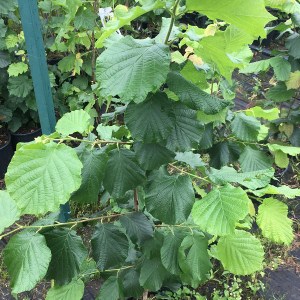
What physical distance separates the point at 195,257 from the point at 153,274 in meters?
0.26

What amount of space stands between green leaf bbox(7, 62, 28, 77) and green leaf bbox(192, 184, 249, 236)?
2141 mm

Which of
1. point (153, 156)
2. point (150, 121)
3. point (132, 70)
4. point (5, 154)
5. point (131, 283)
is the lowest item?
point (5, 154)

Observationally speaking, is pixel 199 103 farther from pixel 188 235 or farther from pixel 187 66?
pixel 188 235

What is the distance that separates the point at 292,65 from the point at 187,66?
61.0 inches

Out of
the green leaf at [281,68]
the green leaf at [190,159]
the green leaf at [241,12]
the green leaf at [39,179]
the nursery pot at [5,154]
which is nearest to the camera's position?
the green leaf at [241,12]

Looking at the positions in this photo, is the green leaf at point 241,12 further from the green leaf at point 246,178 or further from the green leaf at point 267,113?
the green leaf at point 267,113

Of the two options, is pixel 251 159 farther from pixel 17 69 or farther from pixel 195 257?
pixel 17 69

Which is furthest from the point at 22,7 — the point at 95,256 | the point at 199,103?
the point at 95,256

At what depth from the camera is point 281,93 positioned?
254 cm

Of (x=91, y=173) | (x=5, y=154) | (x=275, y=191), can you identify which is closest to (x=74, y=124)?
(x=91, y=173)

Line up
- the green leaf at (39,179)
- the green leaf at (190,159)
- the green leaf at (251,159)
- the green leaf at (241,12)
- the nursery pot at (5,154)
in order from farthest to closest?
1. the nursery pot at (5,154)
2. the green leaf at (251,159)
3. the green leaf at (190,159)
4. the green leaf at (39,179)
5. the green leaf at (241,12)

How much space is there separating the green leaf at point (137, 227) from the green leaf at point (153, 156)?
312mm

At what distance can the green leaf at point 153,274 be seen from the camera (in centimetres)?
137

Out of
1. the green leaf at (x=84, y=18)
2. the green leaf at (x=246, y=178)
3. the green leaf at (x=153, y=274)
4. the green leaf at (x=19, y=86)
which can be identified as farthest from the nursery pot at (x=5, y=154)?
the green leaf at (x=246, y=178)
